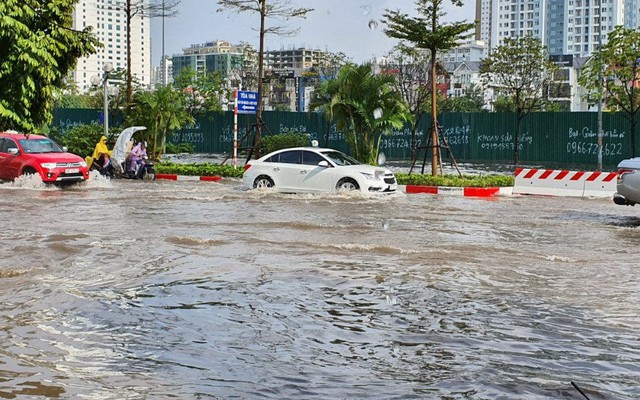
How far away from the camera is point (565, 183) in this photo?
80.5 ft

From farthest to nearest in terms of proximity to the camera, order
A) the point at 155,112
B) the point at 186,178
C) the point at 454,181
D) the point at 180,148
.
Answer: the point at 180,148, the point at 155,112, the point at 186,178, the point at 454,181

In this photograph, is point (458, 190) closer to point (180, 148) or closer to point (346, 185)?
point (346, 185)

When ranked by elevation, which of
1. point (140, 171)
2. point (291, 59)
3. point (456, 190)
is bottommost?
point (456, 190)

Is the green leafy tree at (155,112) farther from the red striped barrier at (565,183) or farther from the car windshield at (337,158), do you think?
the red striped barrier at (565,183)

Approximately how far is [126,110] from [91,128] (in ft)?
6.13

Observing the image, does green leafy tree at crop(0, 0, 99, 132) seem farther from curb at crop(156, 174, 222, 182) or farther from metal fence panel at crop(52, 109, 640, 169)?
metal fence panel at crop(52, 109, 640, 169)

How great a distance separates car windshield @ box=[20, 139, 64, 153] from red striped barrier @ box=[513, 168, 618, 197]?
1324 centimetres

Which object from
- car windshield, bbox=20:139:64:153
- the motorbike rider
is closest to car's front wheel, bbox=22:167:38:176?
car windshield, bbox=20:139:64:153

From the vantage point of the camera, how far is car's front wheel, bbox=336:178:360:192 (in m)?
22.2

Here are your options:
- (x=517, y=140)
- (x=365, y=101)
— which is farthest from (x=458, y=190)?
(x=517, y=140)

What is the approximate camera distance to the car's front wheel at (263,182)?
23.4 metres

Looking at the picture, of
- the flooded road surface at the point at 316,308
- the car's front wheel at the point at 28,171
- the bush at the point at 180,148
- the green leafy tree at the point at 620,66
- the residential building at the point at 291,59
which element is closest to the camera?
the flooded road surface at the point at 316,308

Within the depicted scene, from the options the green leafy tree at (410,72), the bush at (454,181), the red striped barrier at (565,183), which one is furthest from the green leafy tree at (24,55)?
the green leafy tree at (410,72)

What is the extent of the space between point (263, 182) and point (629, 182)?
9.86m
